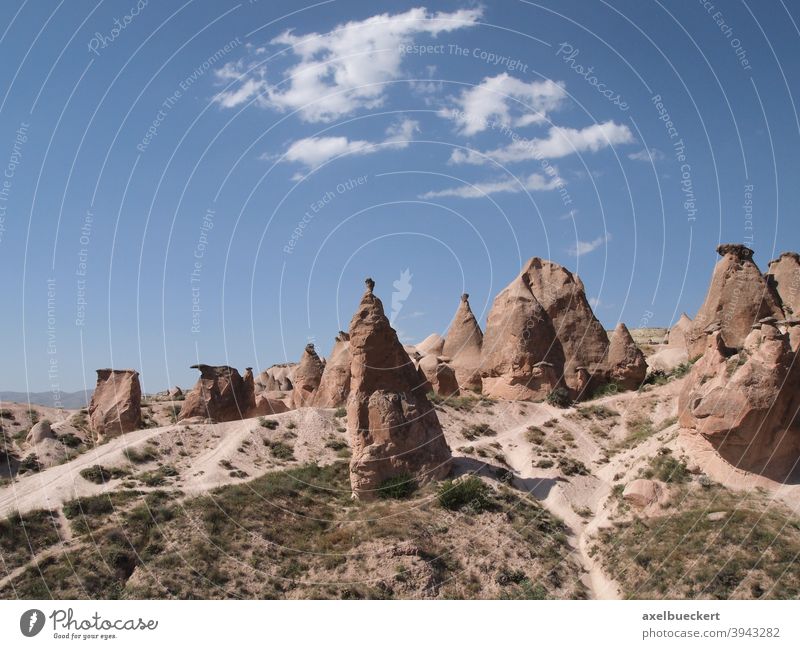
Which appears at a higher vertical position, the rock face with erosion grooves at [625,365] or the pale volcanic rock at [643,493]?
the rock face with erosion grooves at [625,365]

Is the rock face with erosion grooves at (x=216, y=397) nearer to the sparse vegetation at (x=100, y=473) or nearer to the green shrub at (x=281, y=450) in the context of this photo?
the green shrub at (x=281, y=450)

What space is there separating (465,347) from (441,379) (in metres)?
4.10

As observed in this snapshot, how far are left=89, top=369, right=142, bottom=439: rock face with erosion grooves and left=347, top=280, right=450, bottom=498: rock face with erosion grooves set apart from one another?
17.7 meters

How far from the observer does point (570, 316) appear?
153ft

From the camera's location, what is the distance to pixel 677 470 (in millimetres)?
24938

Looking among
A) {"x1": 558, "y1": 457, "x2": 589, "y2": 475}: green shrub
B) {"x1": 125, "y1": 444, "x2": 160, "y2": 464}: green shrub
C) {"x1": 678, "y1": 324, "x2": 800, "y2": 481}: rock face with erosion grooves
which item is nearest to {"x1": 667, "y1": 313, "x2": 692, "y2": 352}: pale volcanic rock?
{"x1": 558, "y1": 457, "x2": 589, "y2": 475}: green shrub

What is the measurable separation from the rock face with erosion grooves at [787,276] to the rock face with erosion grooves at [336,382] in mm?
27539

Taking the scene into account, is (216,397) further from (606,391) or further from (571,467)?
(606,391)

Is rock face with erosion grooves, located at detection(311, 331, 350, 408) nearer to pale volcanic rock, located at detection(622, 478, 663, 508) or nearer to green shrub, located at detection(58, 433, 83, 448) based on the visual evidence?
green shrub, located at detection(58, 433, 83, 448)

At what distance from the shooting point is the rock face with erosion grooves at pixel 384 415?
1045 inches

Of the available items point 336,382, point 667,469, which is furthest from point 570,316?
point 667,469

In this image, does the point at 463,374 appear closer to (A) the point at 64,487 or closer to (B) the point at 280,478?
(B) the point at 280,478

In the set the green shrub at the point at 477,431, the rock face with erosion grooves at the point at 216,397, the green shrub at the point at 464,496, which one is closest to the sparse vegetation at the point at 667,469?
the green shrub at the point at 464,496

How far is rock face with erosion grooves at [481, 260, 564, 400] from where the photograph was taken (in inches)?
1683
